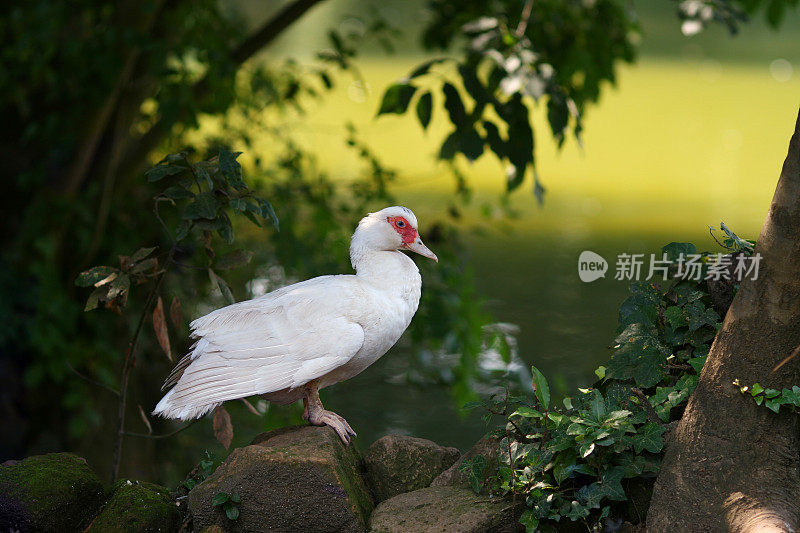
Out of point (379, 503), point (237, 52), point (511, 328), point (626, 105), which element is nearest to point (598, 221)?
point (511, 328)

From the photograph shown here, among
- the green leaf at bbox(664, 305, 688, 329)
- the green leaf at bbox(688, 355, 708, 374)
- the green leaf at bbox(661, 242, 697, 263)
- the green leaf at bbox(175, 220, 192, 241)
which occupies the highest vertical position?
the green leaf at bbox(661, 242, 697, 263)

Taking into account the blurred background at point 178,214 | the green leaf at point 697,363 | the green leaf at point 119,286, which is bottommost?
the blurred background at point 178,214

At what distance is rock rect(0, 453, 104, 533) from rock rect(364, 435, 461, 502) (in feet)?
2.00

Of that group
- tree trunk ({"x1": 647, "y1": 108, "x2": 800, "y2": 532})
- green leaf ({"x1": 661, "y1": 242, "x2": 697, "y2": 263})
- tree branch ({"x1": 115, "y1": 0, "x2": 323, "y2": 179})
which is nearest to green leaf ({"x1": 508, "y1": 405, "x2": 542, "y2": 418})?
Result: tree trunk ({"x1": 647, "y1": 108, "x2": 800, "y2": 532})

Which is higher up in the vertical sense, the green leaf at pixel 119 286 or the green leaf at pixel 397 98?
the green leaf at pixel 397 98

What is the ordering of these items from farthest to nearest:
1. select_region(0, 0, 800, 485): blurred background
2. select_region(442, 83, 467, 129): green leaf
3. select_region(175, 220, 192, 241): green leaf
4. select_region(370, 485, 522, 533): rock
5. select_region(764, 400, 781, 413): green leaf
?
select_region(0, 0, 800, 485): blurred background < select_region(442, 83, 467, 129): green leaf < select_region(175, 220, 192, 241): green leaf < select_region(370, 485, 522, 533): rock < select_region(764, 400, 781, 413): green leaf

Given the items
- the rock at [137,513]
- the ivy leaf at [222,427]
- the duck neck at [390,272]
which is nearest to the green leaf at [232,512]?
the rock at [137,513]

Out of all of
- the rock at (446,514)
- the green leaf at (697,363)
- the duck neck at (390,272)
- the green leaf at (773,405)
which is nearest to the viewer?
the green leaf at (773,405)

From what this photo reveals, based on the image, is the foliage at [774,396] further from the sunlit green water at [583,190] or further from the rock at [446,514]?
the sunlit green water at [583,190]

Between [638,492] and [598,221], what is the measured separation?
5584 mm

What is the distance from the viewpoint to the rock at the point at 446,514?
68.1 inches

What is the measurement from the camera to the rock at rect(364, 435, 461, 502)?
1.96 m

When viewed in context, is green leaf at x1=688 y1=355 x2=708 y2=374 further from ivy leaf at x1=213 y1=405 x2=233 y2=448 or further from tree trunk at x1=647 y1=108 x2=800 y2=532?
ivy leaf at x1=213 y1=405 x2=233 y2=448

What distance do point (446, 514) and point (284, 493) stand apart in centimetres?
32
